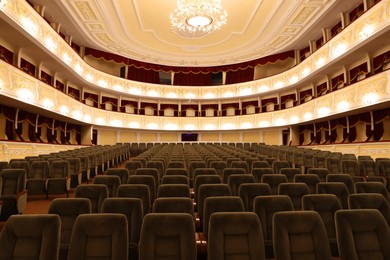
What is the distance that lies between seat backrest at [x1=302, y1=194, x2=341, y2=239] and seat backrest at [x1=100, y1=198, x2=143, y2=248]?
4.61 ft

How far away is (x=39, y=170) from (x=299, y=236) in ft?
14.8

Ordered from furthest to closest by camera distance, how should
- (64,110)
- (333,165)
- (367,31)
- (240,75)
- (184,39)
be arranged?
(240,75), (184,39), (64,110), (367,31), (333,165)

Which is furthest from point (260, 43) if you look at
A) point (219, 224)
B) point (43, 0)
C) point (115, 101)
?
point (219, 224)

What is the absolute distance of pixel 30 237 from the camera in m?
1.55

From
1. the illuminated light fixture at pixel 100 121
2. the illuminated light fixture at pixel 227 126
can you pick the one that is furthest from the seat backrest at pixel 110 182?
the illuminated light fixture at pixel 227 126

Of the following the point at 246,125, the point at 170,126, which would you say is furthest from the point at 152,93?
the point at 246,125

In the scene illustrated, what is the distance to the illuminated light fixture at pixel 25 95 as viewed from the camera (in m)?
6.76

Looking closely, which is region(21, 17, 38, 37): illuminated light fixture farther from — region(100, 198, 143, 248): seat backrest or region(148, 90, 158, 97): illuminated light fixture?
region(148, 90, 158, 97): illuminated light fixture

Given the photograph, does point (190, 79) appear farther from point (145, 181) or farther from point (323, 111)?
point (145, 181)

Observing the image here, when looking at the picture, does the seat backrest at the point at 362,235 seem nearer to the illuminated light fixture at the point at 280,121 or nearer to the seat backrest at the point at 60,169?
the seat backrest at the point at 60,169

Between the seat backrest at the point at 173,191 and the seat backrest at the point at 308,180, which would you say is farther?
the seat backrest at the point at 308,180

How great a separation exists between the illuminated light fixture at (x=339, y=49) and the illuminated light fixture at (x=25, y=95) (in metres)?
9.84

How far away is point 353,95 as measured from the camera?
8.30 m

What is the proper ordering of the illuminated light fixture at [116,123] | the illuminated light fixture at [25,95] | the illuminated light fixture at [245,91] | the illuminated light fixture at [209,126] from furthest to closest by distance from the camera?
the illuminated light fixture at [209,126] → the illuminated light fixture at [245,91] → the illuminated light fixture at [116,123] → the illuminated light fixture at [25,95]
